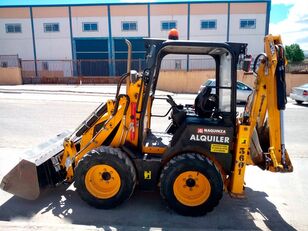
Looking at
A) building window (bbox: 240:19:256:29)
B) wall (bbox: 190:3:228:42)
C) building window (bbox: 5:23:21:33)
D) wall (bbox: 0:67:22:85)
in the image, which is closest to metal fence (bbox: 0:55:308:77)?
wall (bbox: 0:67:22:85)

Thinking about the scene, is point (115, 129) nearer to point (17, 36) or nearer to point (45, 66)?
point (45, 66)

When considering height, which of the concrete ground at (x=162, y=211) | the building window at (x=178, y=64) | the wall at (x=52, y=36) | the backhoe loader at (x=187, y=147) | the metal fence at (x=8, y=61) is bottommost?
the concrete ground at (x=162, y=211)

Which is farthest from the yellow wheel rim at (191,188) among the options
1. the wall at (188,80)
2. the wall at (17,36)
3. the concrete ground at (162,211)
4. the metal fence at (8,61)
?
Result: the wall at (17,36)

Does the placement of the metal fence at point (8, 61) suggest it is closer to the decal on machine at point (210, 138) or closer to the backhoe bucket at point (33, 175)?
the backhoe bucket at point (33, 175)

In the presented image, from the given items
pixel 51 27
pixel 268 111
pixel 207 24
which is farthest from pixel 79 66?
pixel 268 111

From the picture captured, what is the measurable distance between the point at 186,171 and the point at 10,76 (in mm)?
24728

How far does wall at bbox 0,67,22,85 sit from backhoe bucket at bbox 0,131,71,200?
22781mm

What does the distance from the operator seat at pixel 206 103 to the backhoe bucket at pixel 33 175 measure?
7.55 ft

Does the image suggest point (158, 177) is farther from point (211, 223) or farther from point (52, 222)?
point (52, 222)

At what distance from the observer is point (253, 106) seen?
3.88 metres

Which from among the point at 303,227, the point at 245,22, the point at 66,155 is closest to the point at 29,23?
the point at 245,22

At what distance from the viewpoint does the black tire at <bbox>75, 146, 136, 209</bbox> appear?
151 inches

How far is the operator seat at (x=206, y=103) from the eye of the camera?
13.0 ft

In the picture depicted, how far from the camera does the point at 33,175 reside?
12.9ft
